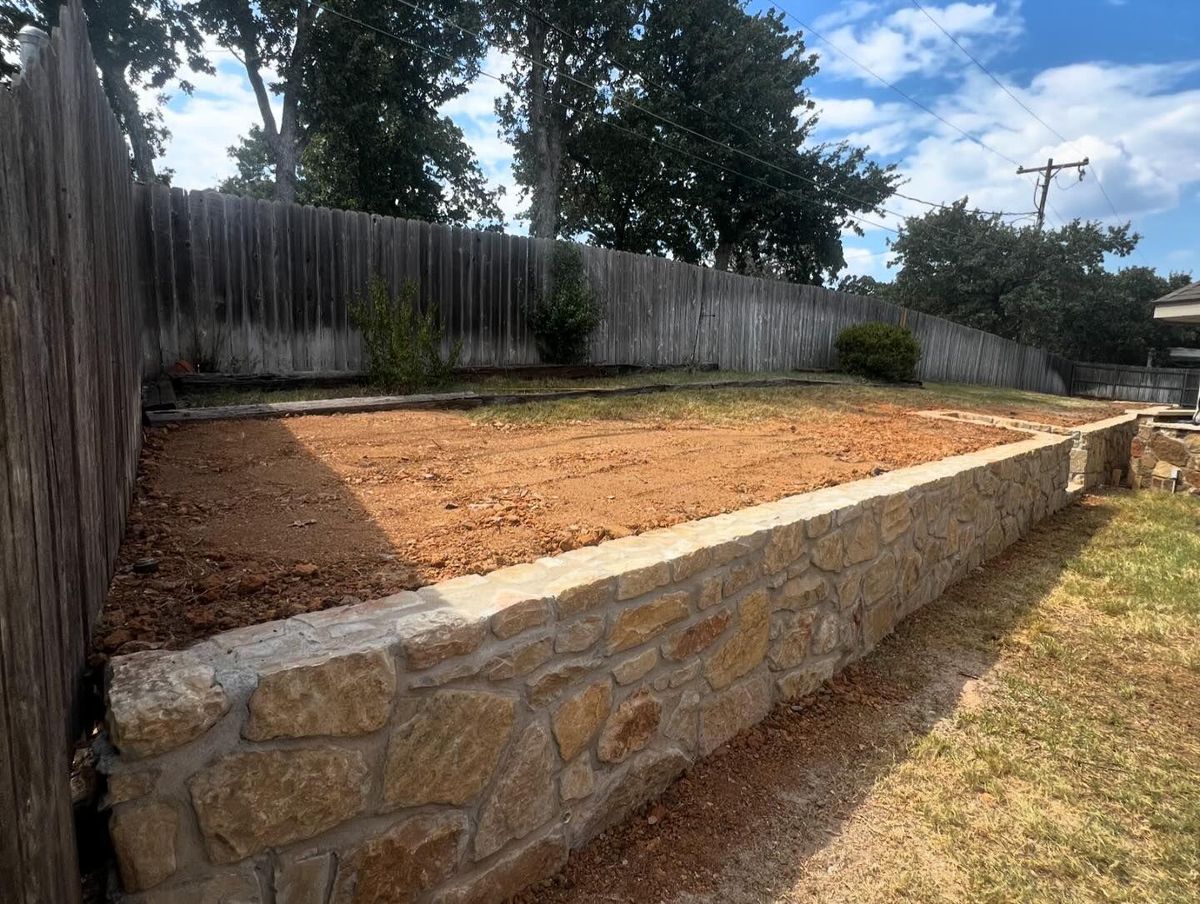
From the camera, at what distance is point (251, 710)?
1279 mm

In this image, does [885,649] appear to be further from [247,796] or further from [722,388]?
[722,388]

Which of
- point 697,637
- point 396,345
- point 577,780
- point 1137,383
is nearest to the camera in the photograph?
point 577,780

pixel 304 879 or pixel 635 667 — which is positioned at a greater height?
pixel 635 667

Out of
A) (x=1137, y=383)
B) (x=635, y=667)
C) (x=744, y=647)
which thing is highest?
(x=1137, y=383)

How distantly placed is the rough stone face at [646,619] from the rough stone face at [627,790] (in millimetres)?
416

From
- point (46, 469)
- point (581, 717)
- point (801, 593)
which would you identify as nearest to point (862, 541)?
point (801, 593)

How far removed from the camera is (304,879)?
4.57 ft

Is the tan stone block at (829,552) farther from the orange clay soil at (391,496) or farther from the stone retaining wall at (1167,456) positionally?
the stone retaining wall at (1167,456)

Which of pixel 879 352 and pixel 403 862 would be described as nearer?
pixel 403 862

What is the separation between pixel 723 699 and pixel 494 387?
4.62 meters

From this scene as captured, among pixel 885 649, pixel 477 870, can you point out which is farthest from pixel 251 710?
pixel 885 649

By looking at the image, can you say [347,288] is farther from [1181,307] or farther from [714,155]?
[714,155]

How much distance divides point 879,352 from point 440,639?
1205cm

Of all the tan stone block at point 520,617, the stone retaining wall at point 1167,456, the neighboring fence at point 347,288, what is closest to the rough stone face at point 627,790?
the tan stone block at point 520,617
